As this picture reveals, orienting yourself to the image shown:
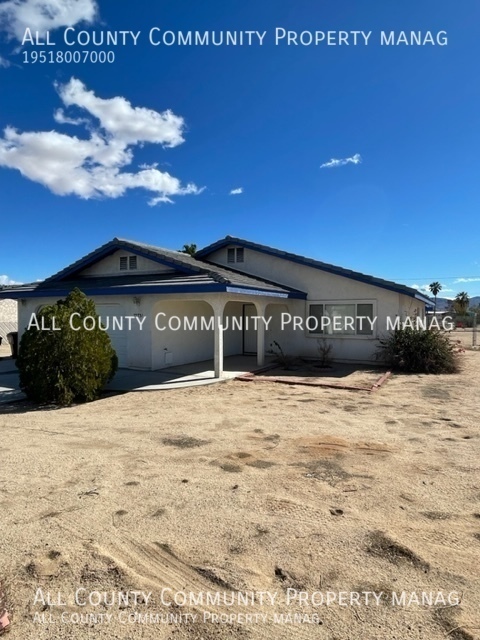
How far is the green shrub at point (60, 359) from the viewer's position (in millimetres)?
8266

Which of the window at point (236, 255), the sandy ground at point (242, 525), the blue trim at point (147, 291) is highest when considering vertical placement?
the window at point (236, 255)

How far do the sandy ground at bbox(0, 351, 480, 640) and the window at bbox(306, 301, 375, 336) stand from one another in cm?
798

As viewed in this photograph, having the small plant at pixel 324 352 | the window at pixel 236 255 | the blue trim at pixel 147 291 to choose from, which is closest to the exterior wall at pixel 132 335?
the blue trim at pixel 147 291

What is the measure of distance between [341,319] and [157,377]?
24.4ft

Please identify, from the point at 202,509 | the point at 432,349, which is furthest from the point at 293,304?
the point at 202,509

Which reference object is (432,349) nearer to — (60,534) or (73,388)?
(73,388)

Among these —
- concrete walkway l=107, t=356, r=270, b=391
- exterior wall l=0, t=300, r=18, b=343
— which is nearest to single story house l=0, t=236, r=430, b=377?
concrete walkway l=107, t=356, r=270, b=391

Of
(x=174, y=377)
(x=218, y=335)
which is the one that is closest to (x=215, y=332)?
(x=218, y=335)

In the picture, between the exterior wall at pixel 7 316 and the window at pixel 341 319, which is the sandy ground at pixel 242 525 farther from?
the exterior wall at pixel 7 316

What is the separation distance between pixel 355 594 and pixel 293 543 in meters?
0.69

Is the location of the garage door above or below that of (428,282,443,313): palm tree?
below

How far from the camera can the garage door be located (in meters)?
12.9

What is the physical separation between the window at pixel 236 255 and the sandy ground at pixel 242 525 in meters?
11.0

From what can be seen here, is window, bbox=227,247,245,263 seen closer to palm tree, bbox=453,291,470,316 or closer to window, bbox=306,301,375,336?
window, bbox=306,301,375,336
